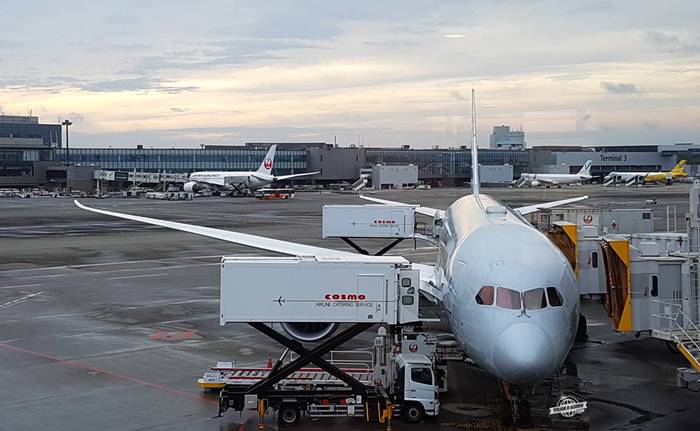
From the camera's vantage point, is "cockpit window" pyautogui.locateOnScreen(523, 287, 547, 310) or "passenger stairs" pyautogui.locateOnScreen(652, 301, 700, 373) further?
"passenger stairs" pyautogui.locateOnScreen(652, 301, 700, 373)

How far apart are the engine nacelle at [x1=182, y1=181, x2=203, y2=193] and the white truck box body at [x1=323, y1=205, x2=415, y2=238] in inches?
4225

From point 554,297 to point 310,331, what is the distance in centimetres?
766

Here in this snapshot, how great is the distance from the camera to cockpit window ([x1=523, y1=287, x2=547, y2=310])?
1634 cm

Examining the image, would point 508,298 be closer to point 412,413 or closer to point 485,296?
point 485,296

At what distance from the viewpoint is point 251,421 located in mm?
18516

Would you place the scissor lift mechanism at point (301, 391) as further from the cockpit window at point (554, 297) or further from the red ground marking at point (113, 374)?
the cockpit window at point (554, 297)

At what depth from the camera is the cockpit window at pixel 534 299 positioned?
16344mm

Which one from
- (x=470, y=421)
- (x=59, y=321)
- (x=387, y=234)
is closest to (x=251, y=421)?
(x=470, y=421)

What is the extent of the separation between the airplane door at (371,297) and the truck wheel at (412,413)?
6.88 ft

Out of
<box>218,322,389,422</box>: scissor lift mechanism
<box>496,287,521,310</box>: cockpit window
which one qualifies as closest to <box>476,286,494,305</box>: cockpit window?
<box>496,287,521,310</box>: cockpit window

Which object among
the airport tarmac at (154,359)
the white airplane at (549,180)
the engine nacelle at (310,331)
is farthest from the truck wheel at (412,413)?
the white airplane at (549,180)

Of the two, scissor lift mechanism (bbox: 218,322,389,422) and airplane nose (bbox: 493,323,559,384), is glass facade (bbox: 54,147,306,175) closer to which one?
scissor lift mechanism (bbox: 218,322,389,422)

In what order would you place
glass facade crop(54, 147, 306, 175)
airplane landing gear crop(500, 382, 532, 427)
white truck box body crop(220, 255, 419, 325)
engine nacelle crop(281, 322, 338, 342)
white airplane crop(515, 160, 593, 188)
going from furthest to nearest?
glass facade crop(54, 147, 306, 175) < white airplane crop(515, 160, 593, 188) < engine nacelle crop(281, 322, 338, 342) < white truck box body crop(220, 255, 419, 325) < airplane landing gear crop(500, 382, 532, 427)

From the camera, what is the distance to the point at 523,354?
51.3 feet
